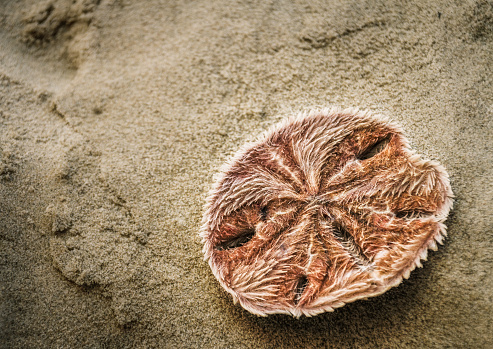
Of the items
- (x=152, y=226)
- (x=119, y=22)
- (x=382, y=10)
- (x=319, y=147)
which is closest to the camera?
(x=319, y=147)

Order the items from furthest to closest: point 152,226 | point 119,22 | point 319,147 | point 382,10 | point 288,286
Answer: point 119,22, point 382,10, point 152,226, point 319,147, point 288,286

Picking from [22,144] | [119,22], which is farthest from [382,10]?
[22,144]

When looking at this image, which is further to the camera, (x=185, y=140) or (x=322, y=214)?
(x=185, y=140)

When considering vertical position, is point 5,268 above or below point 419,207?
below

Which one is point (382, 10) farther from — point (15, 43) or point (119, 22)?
point (15, 43)
